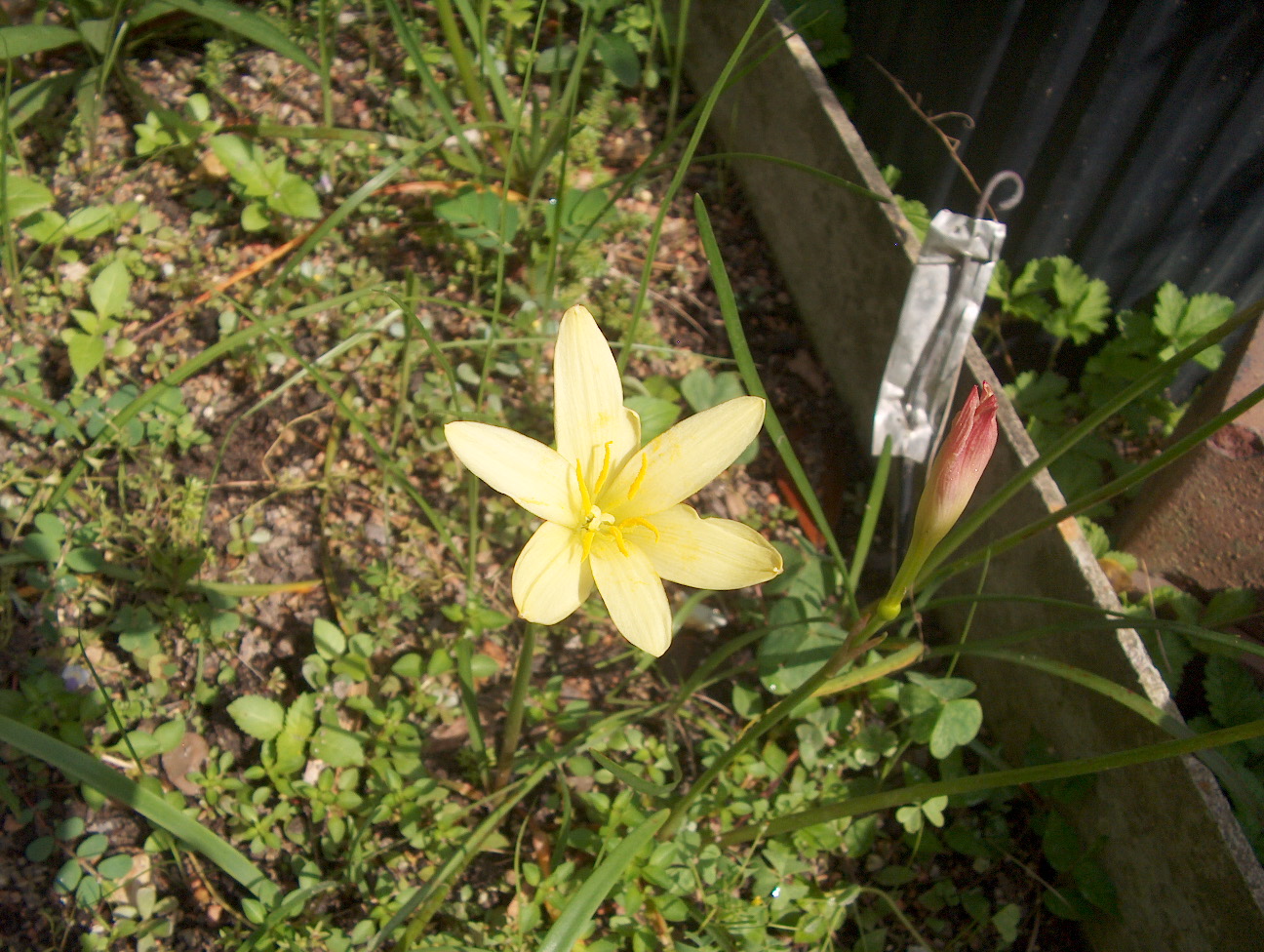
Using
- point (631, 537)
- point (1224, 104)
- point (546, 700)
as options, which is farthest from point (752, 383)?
point (1224, 104)

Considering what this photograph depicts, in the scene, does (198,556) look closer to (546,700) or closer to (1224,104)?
(546,700)

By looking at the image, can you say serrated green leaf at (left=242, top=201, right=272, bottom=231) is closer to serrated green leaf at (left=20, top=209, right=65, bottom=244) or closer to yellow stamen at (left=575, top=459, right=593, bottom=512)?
serrated green leaf at (left=20, top=209, right=65, bottom=244)

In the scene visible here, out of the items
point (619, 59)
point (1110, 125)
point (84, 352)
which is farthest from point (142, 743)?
point (1110, 125)

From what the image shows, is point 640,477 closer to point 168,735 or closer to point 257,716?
point 257,716

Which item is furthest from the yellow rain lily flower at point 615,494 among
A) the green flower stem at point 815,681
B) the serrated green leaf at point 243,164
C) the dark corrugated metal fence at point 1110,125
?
the dark corrugated metal fence at point 1110,125

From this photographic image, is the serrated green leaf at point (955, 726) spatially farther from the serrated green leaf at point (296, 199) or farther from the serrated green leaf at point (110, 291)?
the serrated green leaf at point (110, 291)

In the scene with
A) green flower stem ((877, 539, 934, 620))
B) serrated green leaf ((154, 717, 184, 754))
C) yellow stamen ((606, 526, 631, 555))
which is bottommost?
serrated green leaf ((154, 717, 184, 754))

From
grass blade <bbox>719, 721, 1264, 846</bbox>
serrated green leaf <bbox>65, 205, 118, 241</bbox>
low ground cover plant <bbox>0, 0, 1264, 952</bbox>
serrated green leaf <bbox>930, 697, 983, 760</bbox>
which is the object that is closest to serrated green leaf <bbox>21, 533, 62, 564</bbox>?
low ground cover plant <bbox>0, 0, 1264, 952</bbox>
